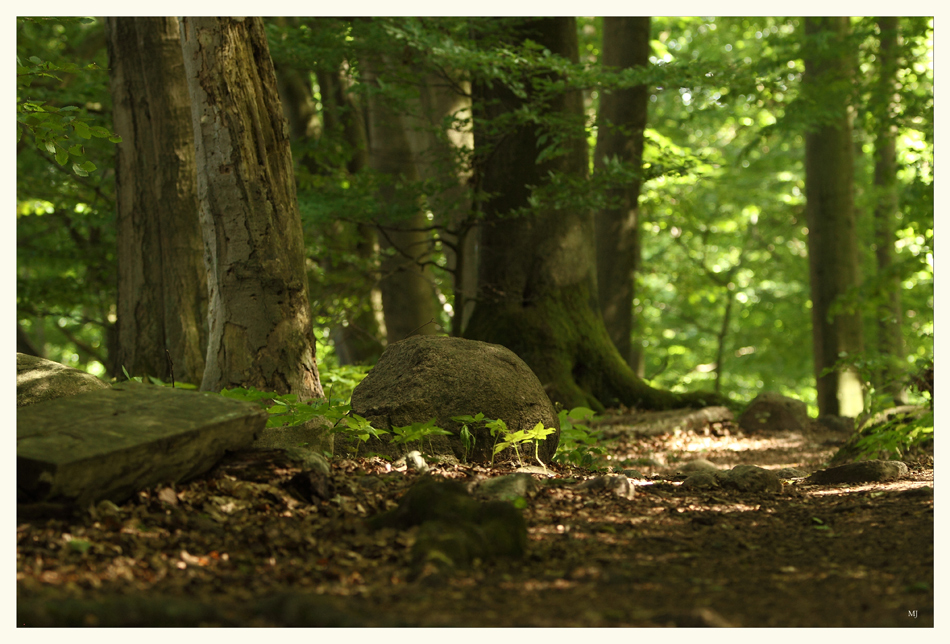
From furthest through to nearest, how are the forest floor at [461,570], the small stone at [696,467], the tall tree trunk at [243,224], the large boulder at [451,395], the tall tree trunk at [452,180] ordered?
the tall tree trunk at [452,180]
the small stone at [696,467]
the tall tree trunk at [243,224]
the large boulder at [451,395]
the forest floor at [461,570]

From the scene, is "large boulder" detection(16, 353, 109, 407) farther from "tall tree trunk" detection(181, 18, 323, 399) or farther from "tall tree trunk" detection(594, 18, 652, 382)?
"tall tree trunk" detection(594, 18, 652, 382)

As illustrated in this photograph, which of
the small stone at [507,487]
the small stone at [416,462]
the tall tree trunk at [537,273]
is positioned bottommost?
the small stone at [507,487]

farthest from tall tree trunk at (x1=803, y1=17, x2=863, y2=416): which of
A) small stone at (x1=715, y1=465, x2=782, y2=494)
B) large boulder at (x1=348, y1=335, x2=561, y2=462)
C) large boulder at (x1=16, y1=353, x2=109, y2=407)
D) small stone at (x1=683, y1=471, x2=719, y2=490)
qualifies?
large boulder at (x1=16, y1=353, x2=109, y2=407)

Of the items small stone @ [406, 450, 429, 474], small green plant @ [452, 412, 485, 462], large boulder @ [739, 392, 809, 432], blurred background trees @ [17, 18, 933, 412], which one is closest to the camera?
small stone @ [406, 450, 429, 474]

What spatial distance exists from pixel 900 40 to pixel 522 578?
45.3ft

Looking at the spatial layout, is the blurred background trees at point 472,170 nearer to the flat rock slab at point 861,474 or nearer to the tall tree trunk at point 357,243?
the tall tree trunk at point 357,243

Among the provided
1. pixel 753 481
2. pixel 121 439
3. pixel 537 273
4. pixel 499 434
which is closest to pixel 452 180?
pixel 537 273

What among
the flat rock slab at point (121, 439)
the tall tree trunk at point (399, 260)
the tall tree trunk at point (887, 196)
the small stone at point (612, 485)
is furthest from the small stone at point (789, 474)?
the tall tree trunk at point (399, 260)

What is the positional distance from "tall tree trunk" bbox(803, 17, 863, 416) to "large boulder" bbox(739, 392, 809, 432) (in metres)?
2.15

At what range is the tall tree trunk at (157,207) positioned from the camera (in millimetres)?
7223

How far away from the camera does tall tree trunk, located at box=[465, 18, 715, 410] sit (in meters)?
8.09

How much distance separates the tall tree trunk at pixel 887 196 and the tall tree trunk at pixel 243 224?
24.5 ft

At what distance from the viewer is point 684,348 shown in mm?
21938

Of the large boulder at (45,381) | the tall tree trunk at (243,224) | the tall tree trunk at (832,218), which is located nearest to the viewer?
the large boulder at (45,381)
